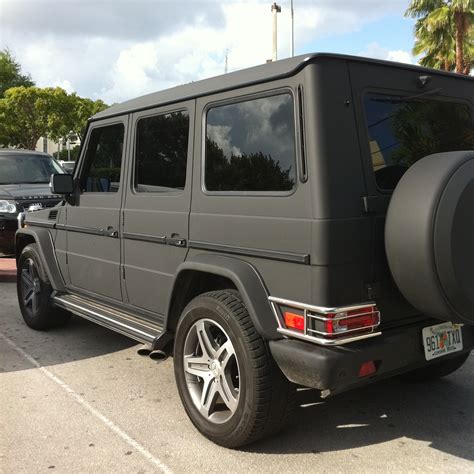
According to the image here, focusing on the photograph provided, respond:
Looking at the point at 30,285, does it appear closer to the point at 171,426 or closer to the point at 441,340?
the point at 171,426

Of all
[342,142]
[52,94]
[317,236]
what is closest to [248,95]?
[342,142]

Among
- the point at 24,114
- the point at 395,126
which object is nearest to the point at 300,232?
the point at 395,126

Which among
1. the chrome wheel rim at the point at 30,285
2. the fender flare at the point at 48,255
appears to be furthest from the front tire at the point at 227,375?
the chrome wheel rim at the point at 30,285

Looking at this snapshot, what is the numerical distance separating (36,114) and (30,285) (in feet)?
114

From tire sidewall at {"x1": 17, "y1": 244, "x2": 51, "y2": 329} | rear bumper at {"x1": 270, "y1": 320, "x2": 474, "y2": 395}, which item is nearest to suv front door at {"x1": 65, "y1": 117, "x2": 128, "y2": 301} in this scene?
tire sidewall at {"x1": 17, "y1": 244, "x2": 51, "y2": 329}

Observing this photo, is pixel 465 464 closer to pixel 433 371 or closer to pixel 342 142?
pixel 433 371

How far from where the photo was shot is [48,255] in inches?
195

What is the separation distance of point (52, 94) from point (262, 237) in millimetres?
37515

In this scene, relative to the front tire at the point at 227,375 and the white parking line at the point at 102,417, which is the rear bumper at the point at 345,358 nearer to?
the front tire at the point at 227,375

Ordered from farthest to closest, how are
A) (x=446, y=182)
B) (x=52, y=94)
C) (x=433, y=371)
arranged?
→ (x=52, y=94), (x=433, y=371), (x=446, y=182)

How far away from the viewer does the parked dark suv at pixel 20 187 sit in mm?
8445

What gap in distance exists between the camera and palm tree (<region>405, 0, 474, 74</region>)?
798 inches

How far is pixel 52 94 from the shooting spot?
36.8m

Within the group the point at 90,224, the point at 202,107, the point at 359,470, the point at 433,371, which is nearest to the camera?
the point at 359,470
